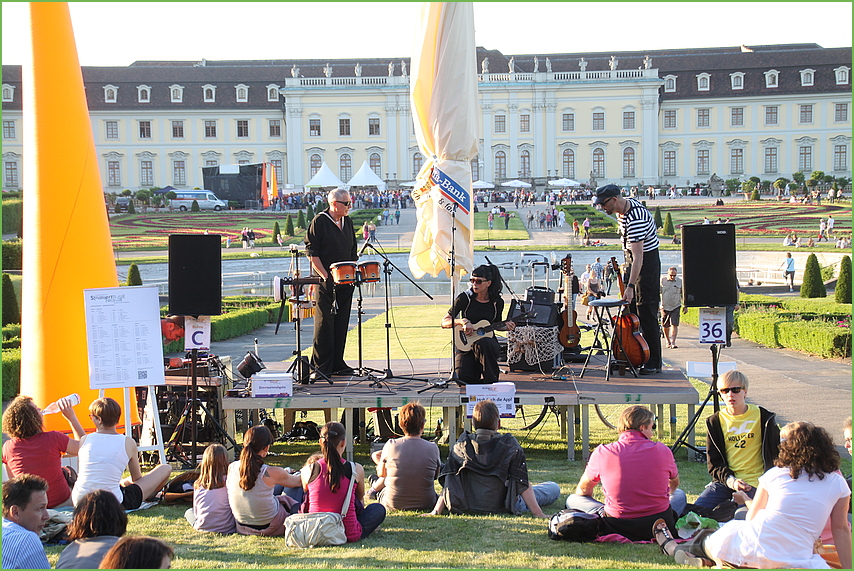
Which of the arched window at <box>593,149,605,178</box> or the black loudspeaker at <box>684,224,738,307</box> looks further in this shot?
the arched window at <box>593,149,605,178</box>

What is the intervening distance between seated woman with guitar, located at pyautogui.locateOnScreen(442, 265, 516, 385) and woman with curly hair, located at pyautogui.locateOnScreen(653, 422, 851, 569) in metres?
2.68

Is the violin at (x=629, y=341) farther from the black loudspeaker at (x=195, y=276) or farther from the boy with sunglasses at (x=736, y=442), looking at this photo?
the black loudspeaker at (x=195, y=276)

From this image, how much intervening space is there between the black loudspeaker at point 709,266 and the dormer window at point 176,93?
57458 mm

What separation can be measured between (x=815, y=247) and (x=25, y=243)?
2427 centimetres

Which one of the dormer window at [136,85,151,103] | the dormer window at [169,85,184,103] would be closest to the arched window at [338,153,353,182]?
the dormer window at [169,85,184,103]

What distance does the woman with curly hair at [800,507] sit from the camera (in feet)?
11.0

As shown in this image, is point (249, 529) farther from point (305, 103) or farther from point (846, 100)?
point (846, 100)

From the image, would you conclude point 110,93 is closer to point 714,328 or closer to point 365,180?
point 365,180

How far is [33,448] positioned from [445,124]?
11.1 feet

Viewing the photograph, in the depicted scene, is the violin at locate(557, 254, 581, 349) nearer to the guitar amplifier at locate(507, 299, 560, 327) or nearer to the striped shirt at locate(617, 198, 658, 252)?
the guitar amplifier at locate(507, 299, 560, 327)

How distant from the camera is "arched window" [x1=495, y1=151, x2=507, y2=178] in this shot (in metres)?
57.7

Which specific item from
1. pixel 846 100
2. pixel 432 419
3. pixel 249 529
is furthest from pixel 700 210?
pixel 249 529

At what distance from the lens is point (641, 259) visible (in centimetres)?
623

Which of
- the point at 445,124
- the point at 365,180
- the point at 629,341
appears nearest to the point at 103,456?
the point at 445,124
